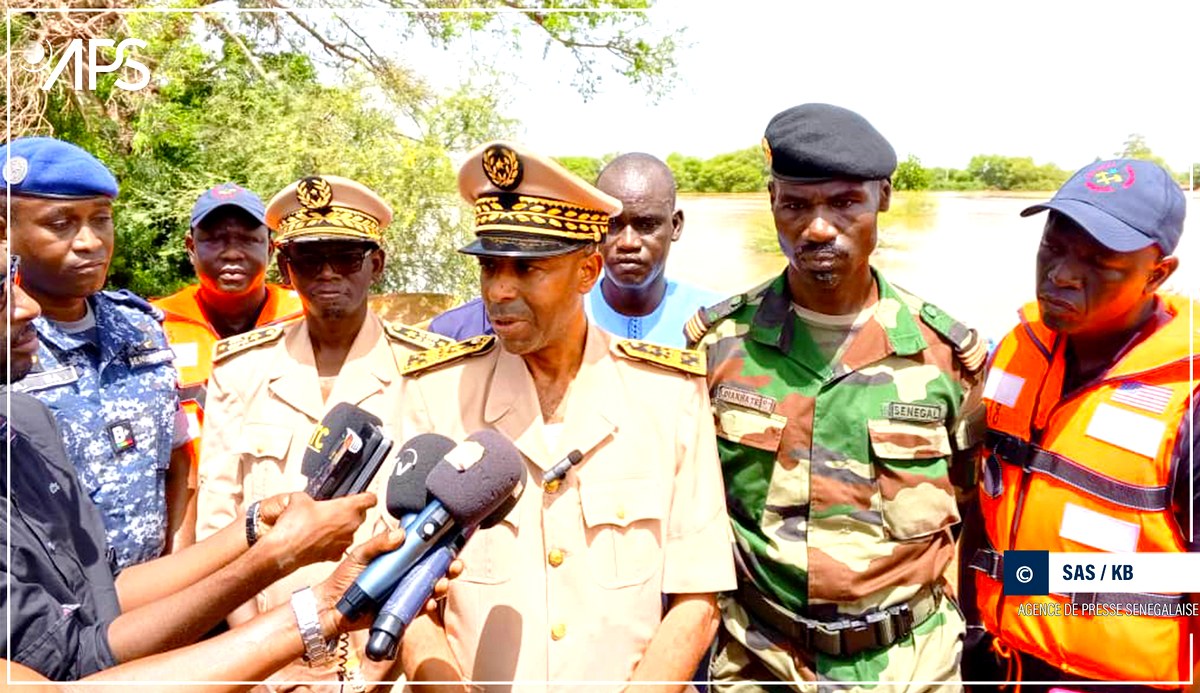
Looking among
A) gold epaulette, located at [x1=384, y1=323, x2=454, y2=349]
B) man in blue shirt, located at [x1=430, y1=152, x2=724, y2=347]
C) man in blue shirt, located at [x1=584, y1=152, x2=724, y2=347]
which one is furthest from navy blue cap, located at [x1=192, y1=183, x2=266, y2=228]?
man in blue shirt, located at [x1=584, y1=152, x2=724, y2=347]

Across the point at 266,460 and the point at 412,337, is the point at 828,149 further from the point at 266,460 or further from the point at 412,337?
the point at 266,460

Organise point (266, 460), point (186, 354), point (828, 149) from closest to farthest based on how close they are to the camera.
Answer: point (828, 149) < point (266, 460) < point (186, 354)

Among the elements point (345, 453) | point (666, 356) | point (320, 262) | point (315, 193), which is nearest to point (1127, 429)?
point (666, 356)

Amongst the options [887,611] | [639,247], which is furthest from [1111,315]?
[639,247]

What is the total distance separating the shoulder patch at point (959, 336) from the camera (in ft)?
9.39

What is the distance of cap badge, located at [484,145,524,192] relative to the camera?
2.52 meters

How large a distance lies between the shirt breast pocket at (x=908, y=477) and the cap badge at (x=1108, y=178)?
2.78ft

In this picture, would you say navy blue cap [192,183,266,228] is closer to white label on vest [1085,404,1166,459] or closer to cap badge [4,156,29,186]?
cap badge [4,156,29,186]

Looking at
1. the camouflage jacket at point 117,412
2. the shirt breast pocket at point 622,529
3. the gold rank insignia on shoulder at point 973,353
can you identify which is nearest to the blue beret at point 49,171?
the camouflage jacket at point 117,412

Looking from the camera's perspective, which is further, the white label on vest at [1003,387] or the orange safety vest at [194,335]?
the orange safety vest at [194,335]

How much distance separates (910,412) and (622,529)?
98 cm

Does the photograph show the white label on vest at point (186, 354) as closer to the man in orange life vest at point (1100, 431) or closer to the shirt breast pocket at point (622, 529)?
the shirt breast pocket at point (622, 529)

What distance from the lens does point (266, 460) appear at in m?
3.04
